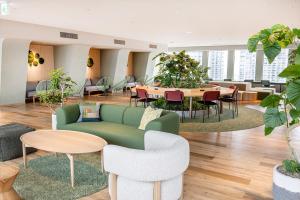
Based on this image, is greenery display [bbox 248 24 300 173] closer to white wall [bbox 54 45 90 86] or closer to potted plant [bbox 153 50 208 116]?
potted plant [bbox 153 50 208 116]

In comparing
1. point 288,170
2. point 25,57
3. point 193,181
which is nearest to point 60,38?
point 25,57

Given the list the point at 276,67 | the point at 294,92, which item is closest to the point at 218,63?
the point at 276,67

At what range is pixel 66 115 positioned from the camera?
15.5ft

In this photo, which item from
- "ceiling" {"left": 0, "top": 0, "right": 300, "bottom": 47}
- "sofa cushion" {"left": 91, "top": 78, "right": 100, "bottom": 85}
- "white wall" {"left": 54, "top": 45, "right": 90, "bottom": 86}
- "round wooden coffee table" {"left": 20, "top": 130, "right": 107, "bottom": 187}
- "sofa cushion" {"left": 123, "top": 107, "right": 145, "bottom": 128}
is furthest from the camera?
"sofa cushion" {"left": 91, "top": 78, "right": 100, "bottom": 85}

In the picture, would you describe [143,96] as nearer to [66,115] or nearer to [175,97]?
[175,97]

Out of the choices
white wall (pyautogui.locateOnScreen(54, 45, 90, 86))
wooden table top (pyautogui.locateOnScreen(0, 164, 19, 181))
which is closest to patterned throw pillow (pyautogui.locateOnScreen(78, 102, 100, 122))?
wooden table top (pyautogui.locateOnScreen(0, 164, 19, 181))

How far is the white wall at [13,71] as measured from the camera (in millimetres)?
9070

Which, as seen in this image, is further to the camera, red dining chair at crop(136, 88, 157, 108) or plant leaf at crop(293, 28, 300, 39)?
red dining chair at crop(136, 88, 157, 108)

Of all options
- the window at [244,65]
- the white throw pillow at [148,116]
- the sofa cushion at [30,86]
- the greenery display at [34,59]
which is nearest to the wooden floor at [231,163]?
the white throw pillow at [148,116]

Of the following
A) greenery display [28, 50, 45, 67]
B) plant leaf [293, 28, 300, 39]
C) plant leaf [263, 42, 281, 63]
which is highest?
greenery display [28, 50, 45, 67]

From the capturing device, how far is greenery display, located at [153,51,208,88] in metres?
8.52

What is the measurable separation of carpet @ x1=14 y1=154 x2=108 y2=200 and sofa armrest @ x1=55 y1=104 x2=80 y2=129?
683mm

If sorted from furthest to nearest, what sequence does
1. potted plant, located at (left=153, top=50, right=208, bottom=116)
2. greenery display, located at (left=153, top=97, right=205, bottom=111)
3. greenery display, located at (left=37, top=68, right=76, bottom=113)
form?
1. potted plant, located at (left=153, top=50, right=208, bottom=116)
2. greenery display, located at (left=153, top=97, right=205, bottom=111)
3. greenery display, located at (left=37, top=68, right=76, bottom=113)

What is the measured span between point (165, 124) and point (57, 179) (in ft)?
5.66
